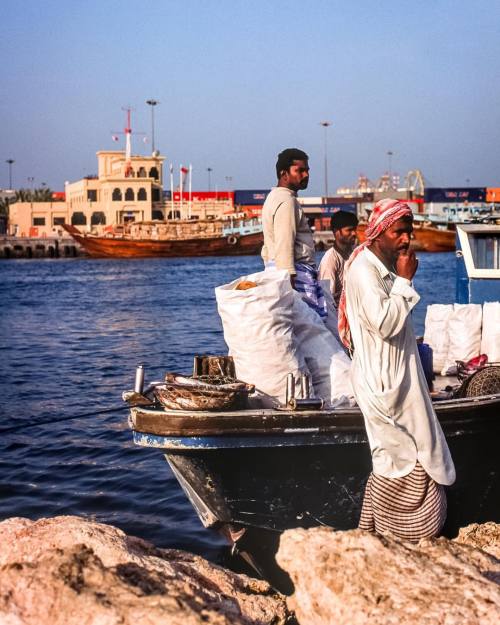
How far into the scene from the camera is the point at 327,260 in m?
6.73

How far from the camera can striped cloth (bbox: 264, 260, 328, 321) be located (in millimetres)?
5809

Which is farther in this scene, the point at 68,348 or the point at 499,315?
the point at 68,348

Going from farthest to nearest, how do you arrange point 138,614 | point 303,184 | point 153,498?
point 153,498, point 303,184, point 138,614

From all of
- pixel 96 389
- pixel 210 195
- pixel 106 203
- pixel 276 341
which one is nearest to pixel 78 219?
pixel 106 203

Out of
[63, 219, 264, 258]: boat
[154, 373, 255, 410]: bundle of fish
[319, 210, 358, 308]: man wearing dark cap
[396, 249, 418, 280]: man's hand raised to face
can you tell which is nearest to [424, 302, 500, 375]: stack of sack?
[319, 210, 358, 308]: man wearing dark cap

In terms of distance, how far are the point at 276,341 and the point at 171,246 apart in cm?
6403

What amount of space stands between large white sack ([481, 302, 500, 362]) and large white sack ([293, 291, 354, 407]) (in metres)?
1.77

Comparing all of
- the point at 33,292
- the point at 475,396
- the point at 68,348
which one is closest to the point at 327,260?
the point at 475,396

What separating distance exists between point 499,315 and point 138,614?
465 cm

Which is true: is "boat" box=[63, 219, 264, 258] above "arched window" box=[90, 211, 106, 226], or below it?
below

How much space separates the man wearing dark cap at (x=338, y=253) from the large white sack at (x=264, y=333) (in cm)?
147

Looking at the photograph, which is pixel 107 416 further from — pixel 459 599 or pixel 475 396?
pixel 459 599

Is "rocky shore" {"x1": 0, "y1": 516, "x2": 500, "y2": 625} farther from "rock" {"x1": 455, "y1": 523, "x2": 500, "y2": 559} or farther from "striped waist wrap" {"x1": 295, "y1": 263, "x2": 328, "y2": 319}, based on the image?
"striped waist wrap" {"x1": 295, "y1": 263, "x2": 328, "y2": 319}

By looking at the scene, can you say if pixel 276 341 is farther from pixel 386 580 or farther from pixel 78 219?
pixel 78 219
